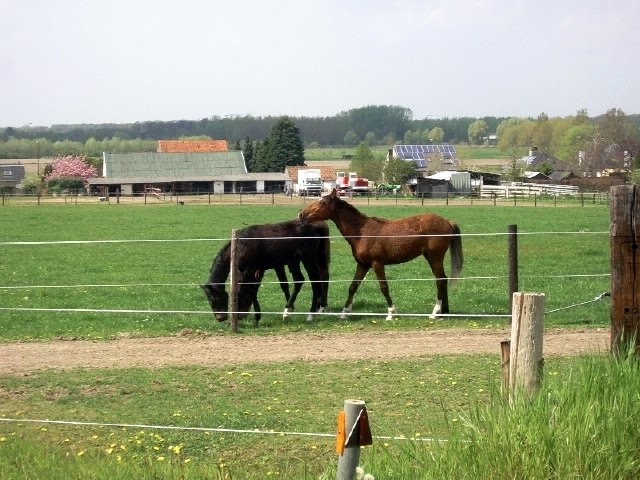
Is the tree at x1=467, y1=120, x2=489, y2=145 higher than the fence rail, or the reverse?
the tree at x1=467, y1=120, x2=489, y2=145

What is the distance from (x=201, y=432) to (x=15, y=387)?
2628 millimetres

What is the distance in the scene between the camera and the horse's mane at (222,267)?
1420 centimetres

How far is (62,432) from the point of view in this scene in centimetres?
725

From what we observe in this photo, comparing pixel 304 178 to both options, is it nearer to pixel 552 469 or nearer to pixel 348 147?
pixel 552 469

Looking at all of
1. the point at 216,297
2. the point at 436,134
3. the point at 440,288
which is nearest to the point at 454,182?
the point at 440,288

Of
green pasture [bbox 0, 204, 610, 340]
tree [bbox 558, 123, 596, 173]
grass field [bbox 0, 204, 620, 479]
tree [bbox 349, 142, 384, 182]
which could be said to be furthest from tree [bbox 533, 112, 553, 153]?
grass field [bbox 0, 204, 620, 479]

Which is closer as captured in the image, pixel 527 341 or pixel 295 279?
pixel 527 341

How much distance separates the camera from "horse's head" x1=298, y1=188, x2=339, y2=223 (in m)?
14.5

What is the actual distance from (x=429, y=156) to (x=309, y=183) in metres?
23.8

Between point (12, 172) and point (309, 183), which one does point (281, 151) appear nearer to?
point (309, 183)

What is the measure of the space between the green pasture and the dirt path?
0.58m

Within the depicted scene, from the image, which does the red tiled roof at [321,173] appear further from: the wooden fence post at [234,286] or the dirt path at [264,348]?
the dirt path at [264,348]

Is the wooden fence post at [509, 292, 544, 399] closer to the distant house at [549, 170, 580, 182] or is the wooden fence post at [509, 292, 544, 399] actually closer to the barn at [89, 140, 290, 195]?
the distant house at [549, 170, 580, 182]

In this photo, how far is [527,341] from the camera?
534 centimetres
